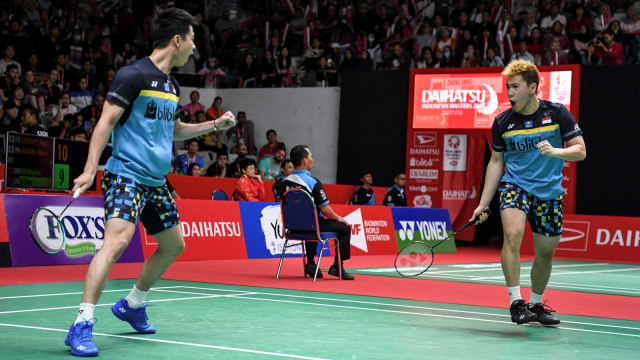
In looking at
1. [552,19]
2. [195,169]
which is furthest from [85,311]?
[552,19]

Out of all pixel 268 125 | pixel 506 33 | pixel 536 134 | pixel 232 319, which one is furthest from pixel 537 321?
pixel 268 125

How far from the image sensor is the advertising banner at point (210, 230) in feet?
43.0

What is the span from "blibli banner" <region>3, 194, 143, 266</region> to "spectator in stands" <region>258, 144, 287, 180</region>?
785 cm

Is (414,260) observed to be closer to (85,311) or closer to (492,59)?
(85,311)

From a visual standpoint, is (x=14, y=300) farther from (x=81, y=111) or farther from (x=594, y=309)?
(x=81, y=111)

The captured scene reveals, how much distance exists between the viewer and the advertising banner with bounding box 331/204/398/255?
16.2 meters

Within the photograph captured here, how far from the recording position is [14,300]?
771 cm

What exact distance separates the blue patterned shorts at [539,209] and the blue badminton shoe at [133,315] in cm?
286

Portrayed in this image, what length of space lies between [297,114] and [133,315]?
1718cm

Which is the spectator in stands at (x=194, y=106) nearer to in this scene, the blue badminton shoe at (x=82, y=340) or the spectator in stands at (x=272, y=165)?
the spectator in stands at (x=272, y=165)

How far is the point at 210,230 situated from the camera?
44.5 feet

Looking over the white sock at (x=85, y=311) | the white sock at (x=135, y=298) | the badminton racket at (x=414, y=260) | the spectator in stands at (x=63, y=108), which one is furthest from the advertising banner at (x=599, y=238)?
the white sock at (x=85, y=311)

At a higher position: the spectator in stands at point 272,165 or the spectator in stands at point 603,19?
the spectator in stands at point 603,19

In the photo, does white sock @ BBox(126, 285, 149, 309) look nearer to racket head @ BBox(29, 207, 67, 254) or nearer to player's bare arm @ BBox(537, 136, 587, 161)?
player's bare arm @ BBox(537, 136, 587, 161)
